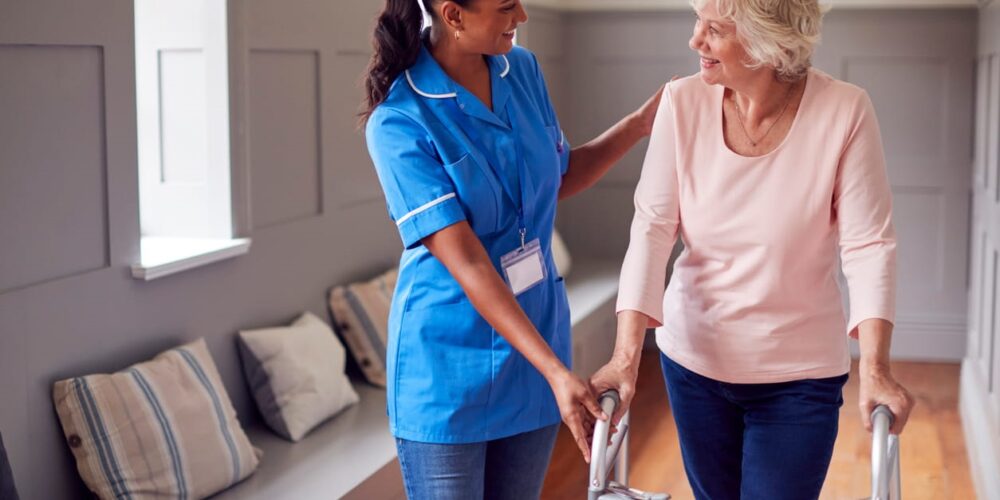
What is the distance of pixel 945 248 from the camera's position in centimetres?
580

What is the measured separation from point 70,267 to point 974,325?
353 centimetres

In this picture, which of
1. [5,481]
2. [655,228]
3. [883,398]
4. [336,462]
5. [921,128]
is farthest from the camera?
[921,128]

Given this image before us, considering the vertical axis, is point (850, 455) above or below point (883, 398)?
below

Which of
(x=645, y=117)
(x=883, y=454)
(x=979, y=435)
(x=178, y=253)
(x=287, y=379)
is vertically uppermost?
(x=645, y=117)

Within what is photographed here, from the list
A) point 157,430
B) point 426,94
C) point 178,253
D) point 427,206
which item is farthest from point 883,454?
point 178,253

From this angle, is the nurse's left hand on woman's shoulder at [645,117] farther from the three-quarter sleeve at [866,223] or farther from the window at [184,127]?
the window at [184,127]

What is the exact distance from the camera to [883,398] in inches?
64.8

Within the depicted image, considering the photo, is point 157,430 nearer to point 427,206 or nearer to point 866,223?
point 427,206

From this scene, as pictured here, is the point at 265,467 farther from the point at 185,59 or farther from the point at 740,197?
the point at 740,197

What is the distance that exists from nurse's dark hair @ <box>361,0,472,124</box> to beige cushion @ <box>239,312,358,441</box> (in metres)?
1.62

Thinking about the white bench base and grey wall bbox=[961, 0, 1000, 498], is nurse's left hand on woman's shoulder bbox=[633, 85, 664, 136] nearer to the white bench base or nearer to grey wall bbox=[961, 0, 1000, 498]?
the white bench base

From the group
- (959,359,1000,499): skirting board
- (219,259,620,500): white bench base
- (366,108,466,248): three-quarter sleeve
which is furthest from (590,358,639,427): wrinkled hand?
(959,359,1000,499): skirting board

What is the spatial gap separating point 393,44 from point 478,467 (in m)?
0.68

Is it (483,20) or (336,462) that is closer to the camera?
(483,20)
